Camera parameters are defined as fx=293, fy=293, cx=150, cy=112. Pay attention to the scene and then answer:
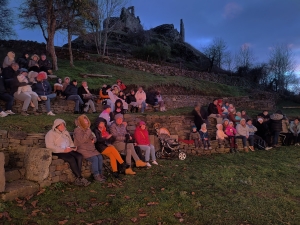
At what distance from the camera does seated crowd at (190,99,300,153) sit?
38.7 feet

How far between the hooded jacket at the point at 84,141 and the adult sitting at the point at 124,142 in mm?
1006

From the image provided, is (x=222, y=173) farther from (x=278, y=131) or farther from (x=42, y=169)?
(x=278, y=131)

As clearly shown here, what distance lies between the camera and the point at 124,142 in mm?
8719

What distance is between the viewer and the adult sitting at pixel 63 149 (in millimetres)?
6812

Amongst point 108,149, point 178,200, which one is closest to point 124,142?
point 108,149

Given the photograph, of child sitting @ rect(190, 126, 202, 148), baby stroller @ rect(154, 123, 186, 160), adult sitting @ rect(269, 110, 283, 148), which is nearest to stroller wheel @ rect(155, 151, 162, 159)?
baby stroller @ rect(154, 123, 186, 160)

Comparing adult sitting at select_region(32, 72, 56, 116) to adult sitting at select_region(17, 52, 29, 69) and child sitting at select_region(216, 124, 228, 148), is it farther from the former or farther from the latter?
child sitting at select_region(216, 124, 228, 148)

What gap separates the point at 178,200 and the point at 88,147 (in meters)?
2.75

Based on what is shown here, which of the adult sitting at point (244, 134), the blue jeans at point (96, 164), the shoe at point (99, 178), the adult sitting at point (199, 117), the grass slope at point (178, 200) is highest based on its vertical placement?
the adult sitting at point (199, 117)

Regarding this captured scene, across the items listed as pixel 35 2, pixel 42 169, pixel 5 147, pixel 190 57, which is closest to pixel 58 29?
pixel 35 2

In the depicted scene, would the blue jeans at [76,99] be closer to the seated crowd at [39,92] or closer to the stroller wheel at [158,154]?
the seated crowd at [39,92]

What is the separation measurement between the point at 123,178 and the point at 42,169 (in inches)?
81.7

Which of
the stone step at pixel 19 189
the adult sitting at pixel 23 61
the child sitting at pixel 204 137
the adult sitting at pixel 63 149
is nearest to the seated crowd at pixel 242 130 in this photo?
the child sitting at pixel 204 137

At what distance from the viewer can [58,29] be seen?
20.6m
